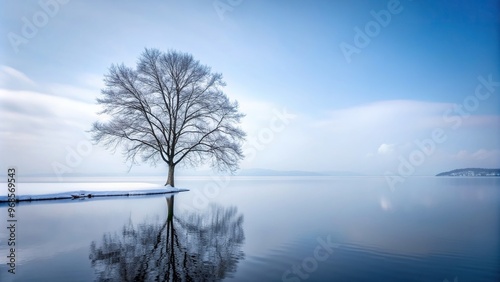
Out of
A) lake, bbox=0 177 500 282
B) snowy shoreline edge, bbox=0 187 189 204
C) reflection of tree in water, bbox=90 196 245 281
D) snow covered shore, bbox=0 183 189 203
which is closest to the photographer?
reflection of tree in water, bbox=90 196 245 281

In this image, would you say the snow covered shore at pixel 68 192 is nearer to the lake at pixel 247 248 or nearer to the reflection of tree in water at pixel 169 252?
the lake at pixel 247 248

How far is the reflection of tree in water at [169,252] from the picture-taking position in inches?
245

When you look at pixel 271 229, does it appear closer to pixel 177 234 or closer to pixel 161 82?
pixel 177 234

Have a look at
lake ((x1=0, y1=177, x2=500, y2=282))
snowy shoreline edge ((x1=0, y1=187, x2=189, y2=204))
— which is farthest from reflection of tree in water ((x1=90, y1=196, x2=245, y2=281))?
snowy shoreline edge ((x1=0, y1=187, x2=189, y2=204))

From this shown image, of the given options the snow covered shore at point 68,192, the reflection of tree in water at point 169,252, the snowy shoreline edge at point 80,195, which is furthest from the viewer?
the snow covered shore at point 68,192

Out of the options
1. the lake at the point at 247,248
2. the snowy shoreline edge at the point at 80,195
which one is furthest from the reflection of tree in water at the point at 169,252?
the snowy shoreline edge at the point at 80,195

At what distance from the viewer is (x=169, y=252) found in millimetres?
7883

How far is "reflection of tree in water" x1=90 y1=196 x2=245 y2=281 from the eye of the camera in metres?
6.22

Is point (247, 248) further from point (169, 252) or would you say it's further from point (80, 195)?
point (80, 195)

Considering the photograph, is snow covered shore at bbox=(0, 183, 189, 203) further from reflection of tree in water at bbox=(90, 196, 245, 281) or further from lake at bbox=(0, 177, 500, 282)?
reflection of tree in water at bbox=(90, 196, 245, 281)

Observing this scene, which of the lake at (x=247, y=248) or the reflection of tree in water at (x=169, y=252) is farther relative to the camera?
the lake at (x=247, y=248)

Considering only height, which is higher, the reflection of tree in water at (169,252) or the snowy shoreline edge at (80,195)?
the snowy shoreline edge at (80,195)

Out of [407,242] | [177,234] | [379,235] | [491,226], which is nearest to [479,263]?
[407,242]

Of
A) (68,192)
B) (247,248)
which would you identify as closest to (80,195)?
(68,192)
